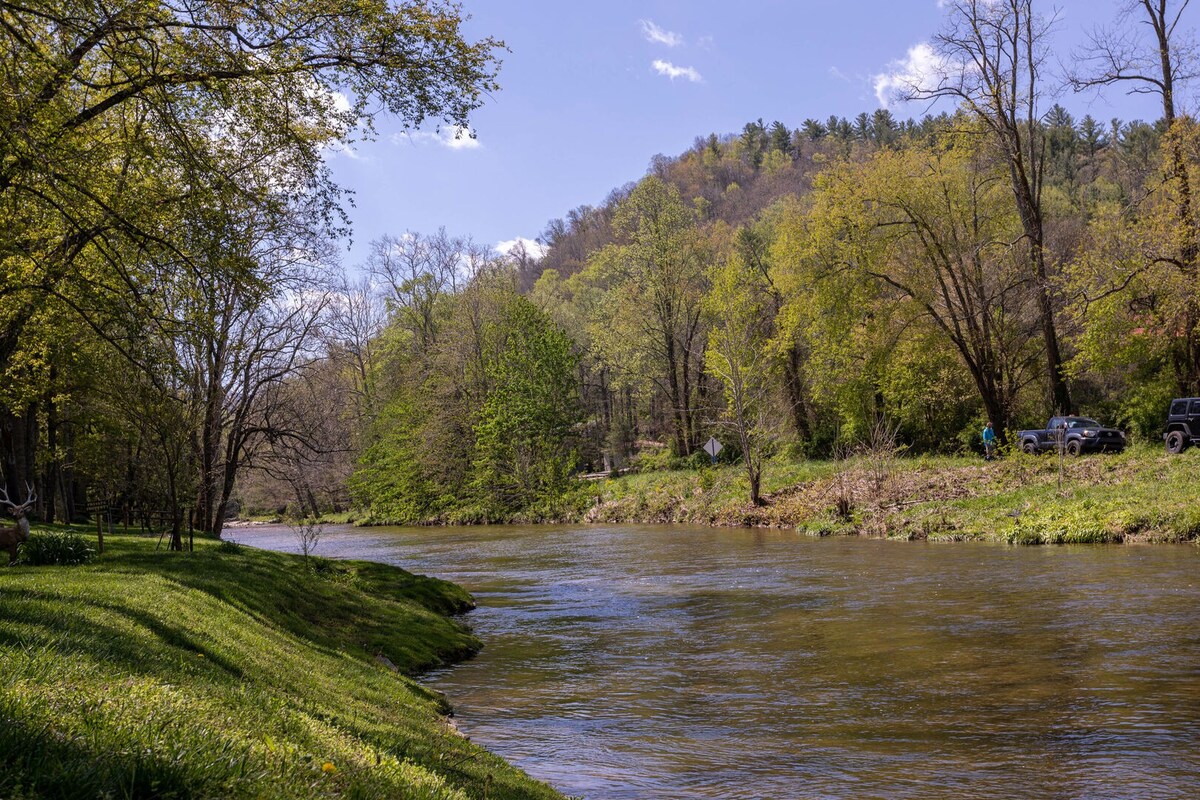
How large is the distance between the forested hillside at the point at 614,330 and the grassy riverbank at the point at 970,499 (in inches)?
89.2

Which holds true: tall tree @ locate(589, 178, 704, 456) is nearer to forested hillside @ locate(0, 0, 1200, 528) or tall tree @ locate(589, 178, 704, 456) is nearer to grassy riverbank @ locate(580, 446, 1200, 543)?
forested hillside @ locate(0, 0, 1200, 528)

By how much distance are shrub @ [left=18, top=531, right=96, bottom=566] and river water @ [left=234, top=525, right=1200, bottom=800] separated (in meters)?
5.90

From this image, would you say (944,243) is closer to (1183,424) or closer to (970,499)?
(970,499)

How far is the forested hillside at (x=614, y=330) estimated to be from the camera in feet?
44.4

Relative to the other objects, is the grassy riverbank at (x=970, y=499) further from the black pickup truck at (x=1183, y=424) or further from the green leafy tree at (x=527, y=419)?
the green leafy tree at (x=527, y=419)

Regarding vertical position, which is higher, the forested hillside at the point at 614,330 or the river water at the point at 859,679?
the forested hillside at the point at 614,330

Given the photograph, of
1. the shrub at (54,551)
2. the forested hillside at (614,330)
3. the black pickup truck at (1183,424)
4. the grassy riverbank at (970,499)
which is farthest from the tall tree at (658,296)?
the shrub at (54,551)

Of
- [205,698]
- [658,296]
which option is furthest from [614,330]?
[205,698]

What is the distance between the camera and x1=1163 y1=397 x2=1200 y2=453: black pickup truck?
26391 mm

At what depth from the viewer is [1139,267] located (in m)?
28.5

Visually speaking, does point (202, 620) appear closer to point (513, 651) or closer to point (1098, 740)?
point (513, 651)

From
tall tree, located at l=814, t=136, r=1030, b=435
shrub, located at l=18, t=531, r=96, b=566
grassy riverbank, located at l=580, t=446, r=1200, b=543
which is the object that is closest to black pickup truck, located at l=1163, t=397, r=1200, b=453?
grassy riverbank, located at l=580, t=446, r=1200, b=543

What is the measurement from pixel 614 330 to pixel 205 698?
166 ft

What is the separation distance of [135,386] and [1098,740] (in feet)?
55.5
